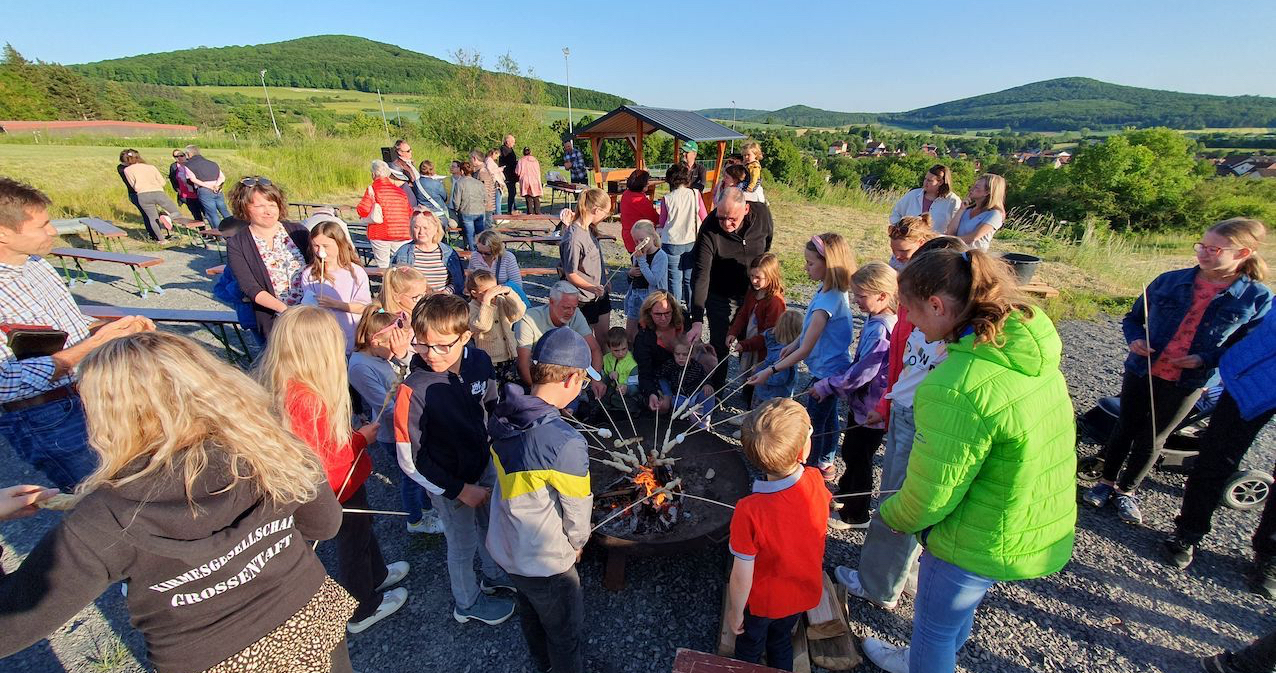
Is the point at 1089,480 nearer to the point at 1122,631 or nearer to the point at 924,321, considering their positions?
the point at 1122,631

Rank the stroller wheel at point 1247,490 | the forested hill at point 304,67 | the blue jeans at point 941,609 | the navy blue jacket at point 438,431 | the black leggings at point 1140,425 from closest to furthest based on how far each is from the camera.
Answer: the blue jeans at point 941,609
the navy blue jacket at point 438,431
the black leggings at point 1140,425
the stroller wheel at point 1247,490
the forested hill at point 304,67

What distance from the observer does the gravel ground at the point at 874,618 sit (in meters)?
2.73

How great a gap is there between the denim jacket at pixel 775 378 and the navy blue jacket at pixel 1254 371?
2523 mm

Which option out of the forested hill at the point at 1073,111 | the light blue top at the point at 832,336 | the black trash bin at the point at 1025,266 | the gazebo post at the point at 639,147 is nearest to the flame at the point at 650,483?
the light blue top at the point at 832,336

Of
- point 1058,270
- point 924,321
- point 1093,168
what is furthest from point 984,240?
point 1093,168

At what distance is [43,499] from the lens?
5.46 ft

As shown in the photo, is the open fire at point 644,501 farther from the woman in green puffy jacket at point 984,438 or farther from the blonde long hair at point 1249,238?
the blonde long hair at point 1249,238

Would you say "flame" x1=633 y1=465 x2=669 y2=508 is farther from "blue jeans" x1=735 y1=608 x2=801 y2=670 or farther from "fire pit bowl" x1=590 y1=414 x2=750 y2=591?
"blue jeans" x1=735 y1=608 x2=801 y2=670

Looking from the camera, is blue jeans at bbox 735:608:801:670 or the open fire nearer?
blue jeans at bbox 735:608:801:670

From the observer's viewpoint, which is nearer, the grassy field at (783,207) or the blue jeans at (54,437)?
the blue jeans at (54,437)

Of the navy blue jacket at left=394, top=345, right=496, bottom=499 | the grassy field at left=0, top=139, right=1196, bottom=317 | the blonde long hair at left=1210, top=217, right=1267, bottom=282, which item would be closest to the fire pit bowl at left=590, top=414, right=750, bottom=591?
the navy blue jacket at left=394, top=345, right=496, bottom=499

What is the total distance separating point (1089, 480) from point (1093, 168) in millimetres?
39667

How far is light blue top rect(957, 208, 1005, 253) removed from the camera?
5148mm

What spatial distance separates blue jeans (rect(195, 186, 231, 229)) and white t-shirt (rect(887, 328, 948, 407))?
12.2 meters
